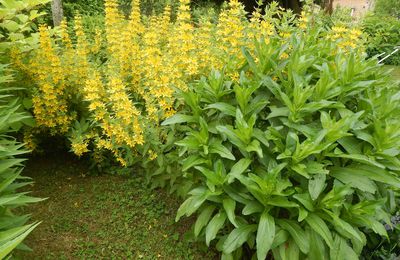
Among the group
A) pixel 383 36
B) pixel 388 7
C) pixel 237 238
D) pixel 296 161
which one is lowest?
pixel 237 238

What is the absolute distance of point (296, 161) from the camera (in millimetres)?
2109

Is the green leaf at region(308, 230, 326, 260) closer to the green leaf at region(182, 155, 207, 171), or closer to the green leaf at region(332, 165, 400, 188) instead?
the green leaf at region(332, 165, 400, 188)

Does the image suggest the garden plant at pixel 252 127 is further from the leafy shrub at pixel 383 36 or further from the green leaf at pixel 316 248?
the leafy shrub at pixel 383 36

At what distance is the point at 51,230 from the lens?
2.88 m

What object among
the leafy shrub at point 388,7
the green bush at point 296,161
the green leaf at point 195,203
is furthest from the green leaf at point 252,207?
the leafy shrub at point 388,7

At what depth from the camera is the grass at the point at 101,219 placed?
2736 millimetres

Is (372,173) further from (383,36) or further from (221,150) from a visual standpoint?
(383,36)

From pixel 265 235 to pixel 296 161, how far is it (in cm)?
49

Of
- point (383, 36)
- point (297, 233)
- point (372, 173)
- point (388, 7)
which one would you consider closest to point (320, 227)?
point (297, 233)

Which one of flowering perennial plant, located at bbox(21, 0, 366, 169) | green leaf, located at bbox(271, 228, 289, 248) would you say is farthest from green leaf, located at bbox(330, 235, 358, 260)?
flowering perennial plant, located at bbox(21, 0, 366, 169)

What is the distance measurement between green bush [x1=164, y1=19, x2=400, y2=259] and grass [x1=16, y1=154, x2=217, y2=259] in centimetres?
48

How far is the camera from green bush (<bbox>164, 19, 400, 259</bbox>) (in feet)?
6.87

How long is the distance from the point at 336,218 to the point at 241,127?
Result: 786 millimetres

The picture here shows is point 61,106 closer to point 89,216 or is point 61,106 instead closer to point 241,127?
point 89,216
